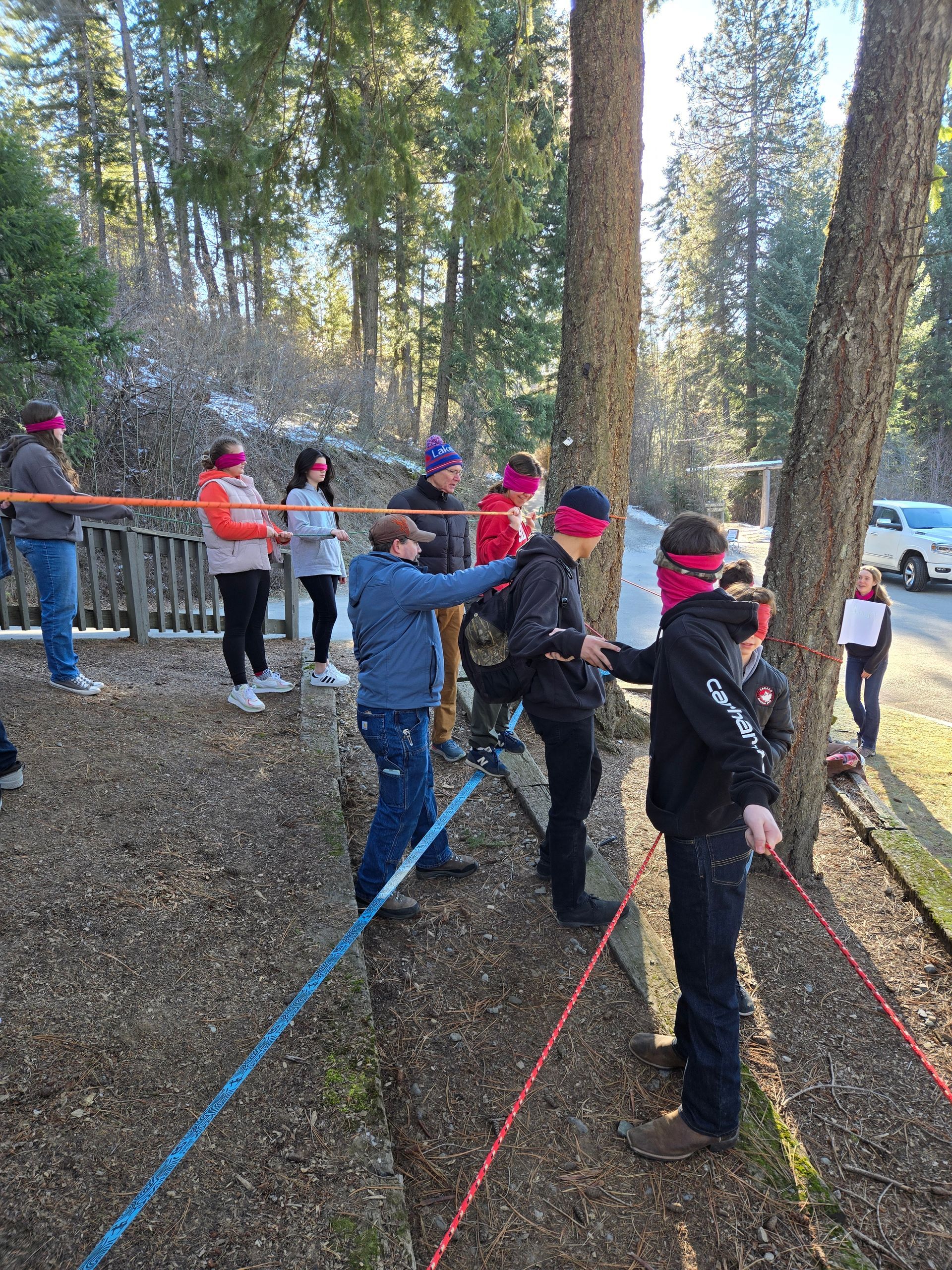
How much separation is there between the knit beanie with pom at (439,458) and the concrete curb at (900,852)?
11.2ft

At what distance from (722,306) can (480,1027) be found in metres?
33.0

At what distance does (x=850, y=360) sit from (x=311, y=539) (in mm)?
3569

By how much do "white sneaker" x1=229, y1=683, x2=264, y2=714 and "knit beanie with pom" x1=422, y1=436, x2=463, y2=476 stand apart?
204 cm

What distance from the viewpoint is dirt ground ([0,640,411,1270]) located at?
69.8 inches

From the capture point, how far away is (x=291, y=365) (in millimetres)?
14820

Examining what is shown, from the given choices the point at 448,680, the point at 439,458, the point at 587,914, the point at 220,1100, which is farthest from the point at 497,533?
the point at 220,1100

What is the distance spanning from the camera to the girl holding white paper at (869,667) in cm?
614

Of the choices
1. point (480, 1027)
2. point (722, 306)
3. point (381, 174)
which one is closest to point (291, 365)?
point (381, 174)

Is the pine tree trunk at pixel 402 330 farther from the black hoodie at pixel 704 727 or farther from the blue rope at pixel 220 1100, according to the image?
the blue rope at pixel 220 1100

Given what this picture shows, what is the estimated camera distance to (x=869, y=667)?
20.2 feet

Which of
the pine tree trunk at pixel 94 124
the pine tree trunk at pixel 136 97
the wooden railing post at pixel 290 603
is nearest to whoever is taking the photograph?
the wooden railing post at pixel 290 603

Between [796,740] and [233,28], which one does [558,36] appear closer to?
[233,28]

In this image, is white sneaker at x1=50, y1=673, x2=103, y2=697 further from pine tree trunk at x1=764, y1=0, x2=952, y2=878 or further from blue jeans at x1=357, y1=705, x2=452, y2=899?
pine tree trunk at x1=764, y1=0, x2=952, y2=878

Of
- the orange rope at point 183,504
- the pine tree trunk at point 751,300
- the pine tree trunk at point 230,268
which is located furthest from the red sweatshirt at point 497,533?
the pine tree trunk at point 751,300
